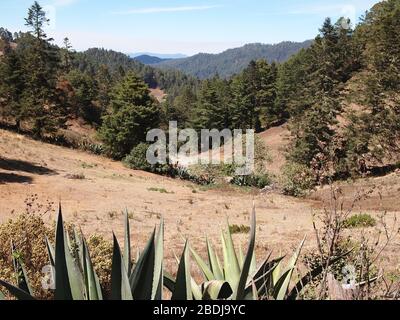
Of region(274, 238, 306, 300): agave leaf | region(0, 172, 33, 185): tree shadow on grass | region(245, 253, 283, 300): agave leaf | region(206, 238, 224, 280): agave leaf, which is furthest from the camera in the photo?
region(0, 172, 33, 185): tree shadow on grass

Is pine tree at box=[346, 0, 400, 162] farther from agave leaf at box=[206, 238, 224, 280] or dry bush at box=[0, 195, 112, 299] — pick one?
agave leaf at box=[206, 238, 224, 280]

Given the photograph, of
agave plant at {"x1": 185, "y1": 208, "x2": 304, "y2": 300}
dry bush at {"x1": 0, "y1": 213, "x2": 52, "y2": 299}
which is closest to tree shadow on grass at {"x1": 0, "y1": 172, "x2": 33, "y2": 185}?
dry bush at {"x1": 0, "y1": 213, "x2": 52, "y2": 299}

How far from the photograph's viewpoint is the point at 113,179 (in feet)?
94.4

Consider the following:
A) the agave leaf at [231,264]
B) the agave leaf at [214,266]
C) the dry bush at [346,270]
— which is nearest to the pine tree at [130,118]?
the dry bush at [346,270]

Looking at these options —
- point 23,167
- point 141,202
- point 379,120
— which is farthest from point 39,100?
point 379,120

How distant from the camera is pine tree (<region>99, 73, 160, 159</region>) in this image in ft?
128

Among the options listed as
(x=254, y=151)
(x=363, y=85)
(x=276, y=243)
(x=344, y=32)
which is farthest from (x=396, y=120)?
(x=276, y=243)

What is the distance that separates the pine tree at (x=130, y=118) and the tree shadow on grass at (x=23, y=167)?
12.1 meters

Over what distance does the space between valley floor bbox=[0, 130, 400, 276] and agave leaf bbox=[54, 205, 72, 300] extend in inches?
250

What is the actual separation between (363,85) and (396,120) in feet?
16.9

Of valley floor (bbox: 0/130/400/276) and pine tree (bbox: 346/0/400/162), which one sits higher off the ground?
pine tree (bbox: 346/0/400/162)

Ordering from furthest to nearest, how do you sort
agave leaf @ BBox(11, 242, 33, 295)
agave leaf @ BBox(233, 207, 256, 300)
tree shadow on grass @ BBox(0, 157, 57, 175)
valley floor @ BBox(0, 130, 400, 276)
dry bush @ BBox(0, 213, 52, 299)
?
1. tree shadow on grass @ BBox(0, 157, 57, 175)
2. valley floor @ BBox(0, 130, 400, 276)
3. dry bush @ BBox(0, 213, 52, 299)
4. agave leaf @ BBox(11, 242, 33, 295)
5. agave leaf @ BBox(233, 207, 256, 300)

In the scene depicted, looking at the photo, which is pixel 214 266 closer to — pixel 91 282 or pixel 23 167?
pixel 91 282

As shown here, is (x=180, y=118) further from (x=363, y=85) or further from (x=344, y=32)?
(x=363, y=85)
